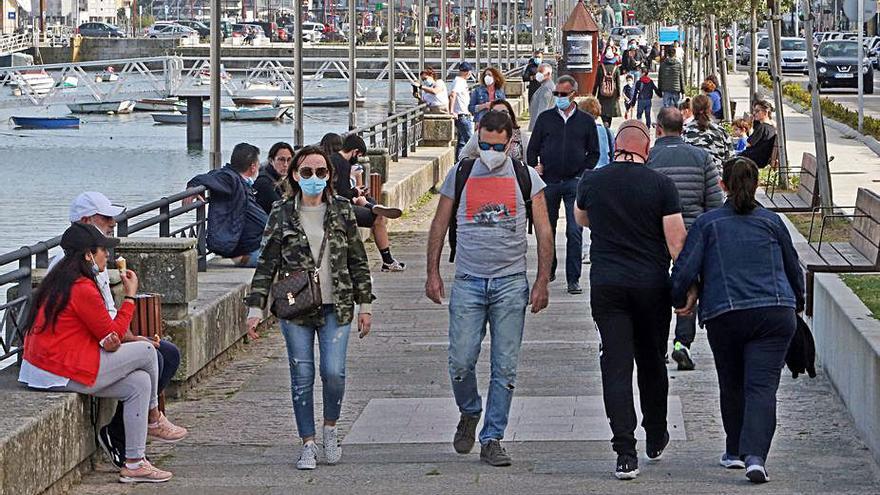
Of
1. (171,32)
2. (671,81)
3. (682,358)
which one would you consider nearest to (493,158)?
(682,358)

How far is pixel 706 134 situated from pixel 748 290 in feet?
16.8

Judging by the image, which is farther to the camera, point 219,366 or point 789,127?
point 789,127

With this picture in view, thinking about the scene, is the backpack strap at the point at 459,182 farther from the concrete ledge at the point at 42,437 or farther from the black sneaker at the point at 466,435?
the concrete ledge at the point at 42,437

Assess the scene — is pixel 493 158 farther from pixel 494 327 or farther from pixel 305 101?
pixel 305 101

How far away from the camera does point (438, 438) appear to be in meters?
9.30

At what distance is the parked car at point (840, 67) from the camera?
2096 inches

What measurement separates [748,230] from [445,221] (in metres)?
1.51

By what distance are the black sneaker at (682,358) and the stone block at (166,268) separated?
3.10m

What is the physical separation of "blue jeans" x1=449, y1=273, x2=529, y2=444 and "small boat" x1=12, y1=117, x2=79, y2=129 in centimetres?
6252

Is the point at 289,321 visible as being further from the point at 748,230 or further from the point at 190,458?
the point at 748,230

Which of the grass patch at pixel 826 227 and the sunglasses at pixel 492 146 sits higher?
the sunglasses at pixel 492 146

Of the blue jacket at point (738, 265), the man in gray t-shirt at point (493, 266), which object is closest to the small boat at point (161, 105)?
Answer: the man in gray t-shirt at point (493, 266)

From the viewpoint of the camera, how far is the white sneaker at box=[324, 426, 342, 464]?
8.59 metres

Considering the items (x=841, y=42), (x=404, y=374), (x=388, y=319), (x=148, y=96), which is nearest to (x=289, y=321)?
(x=404, y=374)
